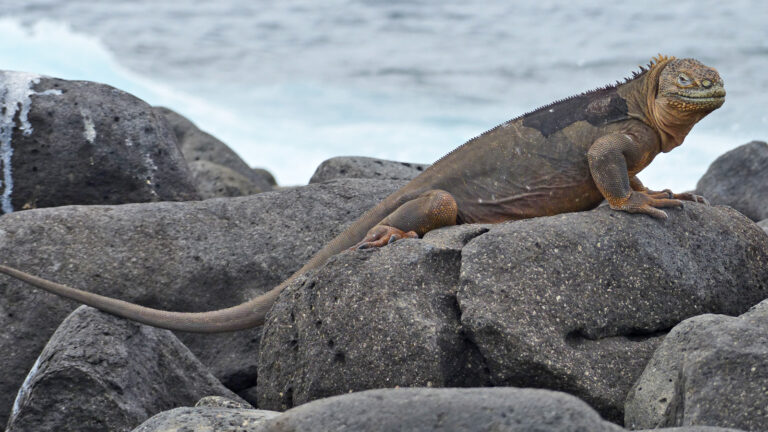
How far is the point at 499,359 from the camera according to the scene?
4.05 m

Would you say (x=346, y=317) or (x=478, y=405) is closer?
(x=478, y=405)

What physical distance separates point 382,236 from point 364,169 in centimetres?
279

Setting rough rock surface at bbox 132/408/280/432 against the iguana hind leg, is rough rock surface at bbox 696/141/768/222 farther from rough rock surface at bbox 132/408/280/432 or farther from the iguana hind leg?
rough rock surface at bbox 132/408/280/432

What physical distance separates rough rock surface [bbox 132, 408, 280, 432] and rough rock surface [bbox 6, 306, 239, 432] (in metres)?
0.85

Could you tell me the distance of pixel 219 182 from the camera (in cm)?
962

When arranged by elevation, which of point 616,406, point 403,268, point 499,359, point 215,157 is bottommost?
point 616,406

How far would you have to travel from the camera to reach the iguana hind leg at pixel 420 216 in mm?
5051

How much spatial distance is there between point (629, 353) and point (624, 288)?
335 millimetres

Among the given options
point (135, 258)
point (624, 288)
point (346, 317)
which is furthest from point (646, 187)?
point (135, 258)

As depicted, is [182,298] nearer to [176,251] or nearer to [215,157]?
[176,251]

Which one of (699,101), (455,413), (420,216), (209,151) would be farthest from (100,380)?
(209,151)

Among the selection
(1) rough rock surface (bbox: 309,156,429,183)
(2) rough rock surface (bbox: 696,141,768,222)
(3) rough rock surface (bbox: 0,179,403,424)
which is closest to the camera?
(3) rough rock surface (bbox: 0,179,403,424)

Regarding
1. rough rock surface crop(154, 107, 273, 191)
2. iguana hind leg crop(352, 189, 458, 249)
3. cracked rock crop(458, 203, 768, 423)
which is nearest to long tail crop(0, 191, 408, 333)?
iguana hind leg crop(352, 189, 458, 249)

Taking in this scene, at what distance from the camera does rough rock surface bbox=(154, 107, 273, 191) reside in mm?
11242
